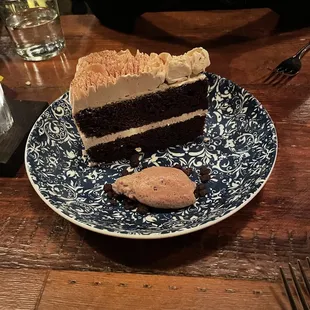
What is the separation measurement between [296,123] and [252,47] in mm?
474

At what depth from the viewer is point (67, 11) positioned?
8.39ft

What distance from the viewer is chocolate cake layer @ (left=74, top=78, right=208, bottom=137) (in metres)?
1.17

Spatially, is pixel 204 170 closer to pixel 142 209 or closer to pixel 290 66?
pixel 142 209

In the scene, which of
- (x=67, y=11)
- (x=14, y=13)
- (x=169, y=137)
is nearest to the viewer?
(x=169, y=137)

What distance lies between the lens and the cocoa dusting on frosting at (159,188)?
0.99 meters

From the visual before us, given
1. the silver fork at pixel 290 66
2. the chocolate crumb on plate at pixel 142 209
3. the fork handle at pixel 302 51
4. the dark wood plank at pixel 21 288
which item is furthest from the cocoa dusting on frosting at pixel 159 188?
the fork handle at pixel 302 51

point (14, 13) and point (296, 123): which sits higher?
point (14, 13)

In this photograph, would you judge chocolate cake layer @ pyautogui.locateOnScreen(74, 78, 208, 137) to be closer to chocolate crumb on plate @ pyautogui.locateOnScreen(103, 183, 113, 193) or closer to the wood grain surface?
chocolate crumb on plate @ pyautogui.locateOnScreen(103, 183, 113, 193)

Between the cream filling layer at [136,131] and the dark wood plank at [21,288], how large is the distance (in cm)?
42

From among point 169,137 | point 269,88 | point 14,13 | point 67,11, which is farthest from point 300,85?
point 67,11

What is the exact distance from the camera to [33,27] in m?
1.63

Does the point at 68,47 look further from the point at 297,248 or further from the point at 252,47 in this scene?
the point at 297,248

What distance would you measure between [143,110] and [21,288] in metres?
0.57

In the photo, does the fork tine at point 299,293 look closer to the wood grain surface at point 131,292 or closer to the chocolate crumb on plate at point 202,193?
the wood grain surface at point 131,292
